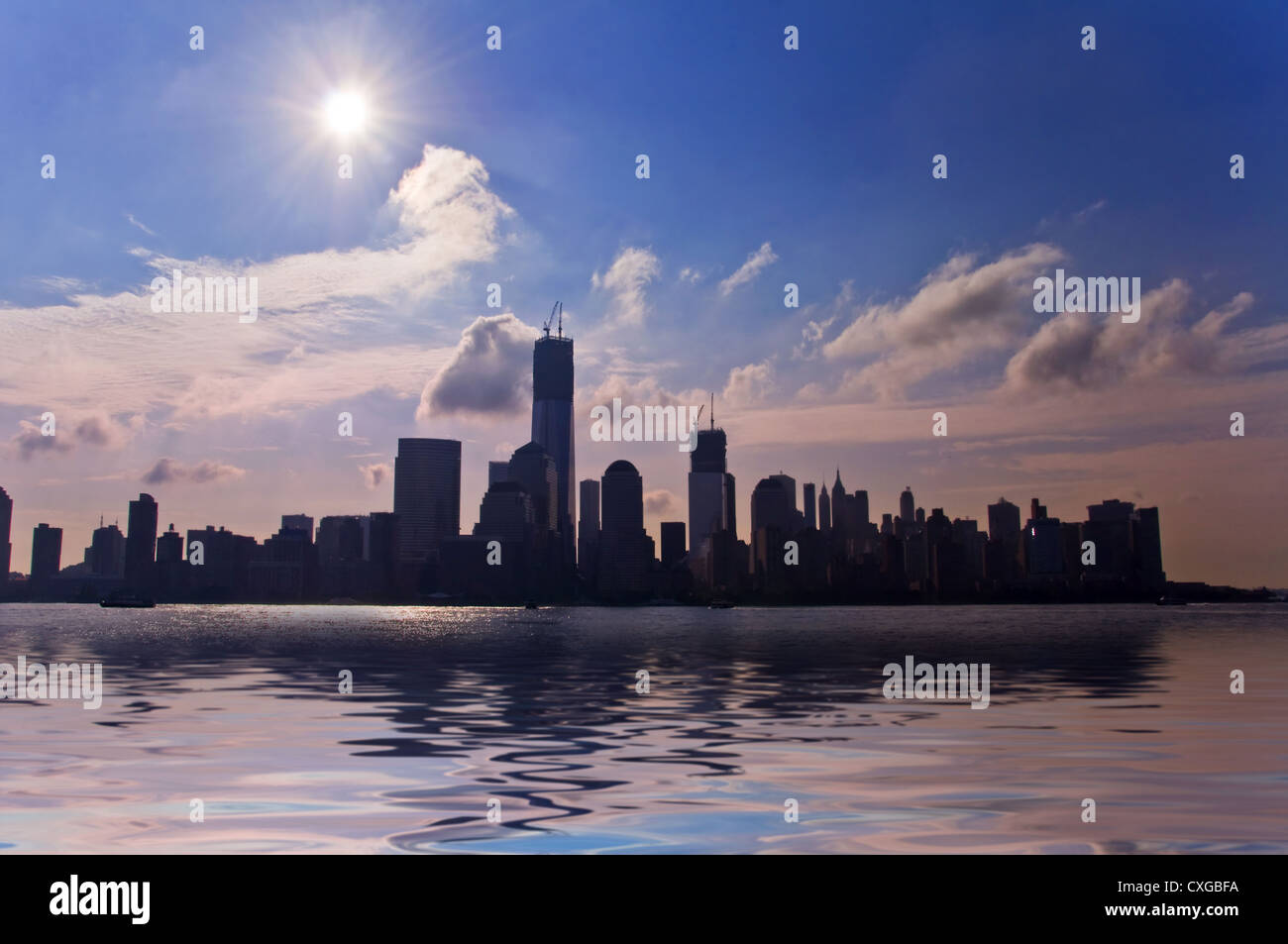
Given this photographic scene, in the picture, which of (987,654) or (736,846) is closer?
(736,846)

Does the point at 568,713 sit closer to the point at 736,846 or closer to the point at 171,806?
the point at 171,806

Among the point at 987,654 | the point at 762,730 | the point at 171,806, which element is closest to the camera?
the point at 171,806

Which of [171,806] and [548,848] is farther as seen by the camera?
[171,806]
